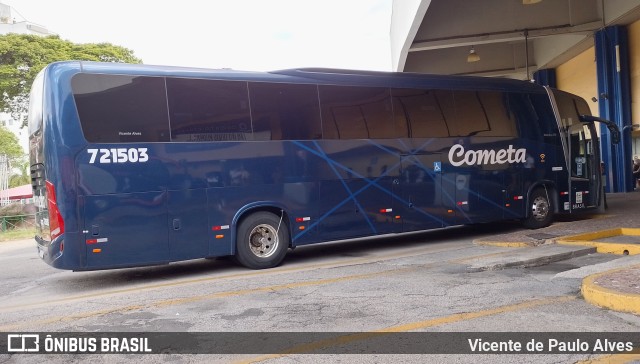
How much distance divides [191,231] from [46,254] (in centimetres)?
214

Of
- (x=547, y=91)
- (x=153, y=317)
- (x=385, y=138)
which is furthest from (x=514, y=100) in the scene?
(x=153, y=317)

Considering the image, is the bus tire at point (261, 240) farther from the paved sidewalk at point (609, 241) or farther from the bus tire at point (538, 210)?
the bus tire at point (538, 210)

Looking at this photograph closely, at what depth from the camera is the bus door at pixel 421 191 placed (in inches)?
440

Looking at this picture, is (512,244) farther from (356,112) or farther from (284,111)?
(284,111)

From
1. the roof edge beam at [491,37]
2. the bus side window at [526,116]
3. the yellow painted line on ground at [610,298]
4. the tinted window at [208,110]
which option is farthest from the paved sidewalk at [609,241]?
the roof edge beam at [491,37]

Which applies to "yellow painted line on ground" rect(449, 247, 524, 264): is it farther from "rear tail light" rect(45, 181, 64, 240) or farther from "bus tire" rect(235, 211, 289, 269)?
"rear tail light" rect(45, 181, 64, 240)

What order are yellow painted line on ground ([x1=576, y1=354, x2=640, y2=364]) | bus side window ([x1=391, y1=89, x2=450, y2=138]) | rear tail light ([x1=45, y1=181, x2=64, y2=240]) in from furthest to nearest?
bus side window ([x1=391, y1=89, x2=450, y2=138]), rear tail light ([x1=45, y1=181, x2=64, y2=240]), yellow painted line on ground ([x1=576, y1=354, x2=640, y2=364])

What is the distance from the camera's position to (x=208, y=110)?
9.07 metres

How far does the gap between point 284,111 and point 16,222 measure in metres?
20.3

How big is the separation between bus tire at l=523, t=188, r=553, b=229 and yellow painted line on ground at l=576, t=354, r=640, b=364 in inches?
356

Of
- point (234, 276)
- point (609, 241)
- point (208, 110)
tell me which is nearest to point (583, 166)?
point (609, 241)

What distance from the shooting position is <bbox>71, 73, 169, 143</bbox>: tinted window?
8.10 m

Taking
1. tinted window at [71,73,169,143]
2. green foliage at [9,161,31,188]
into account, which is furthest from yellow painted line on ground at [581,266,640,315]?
green foliage at [9,161,31,188]

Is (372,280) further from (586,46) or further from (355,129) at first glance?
(586,46)
